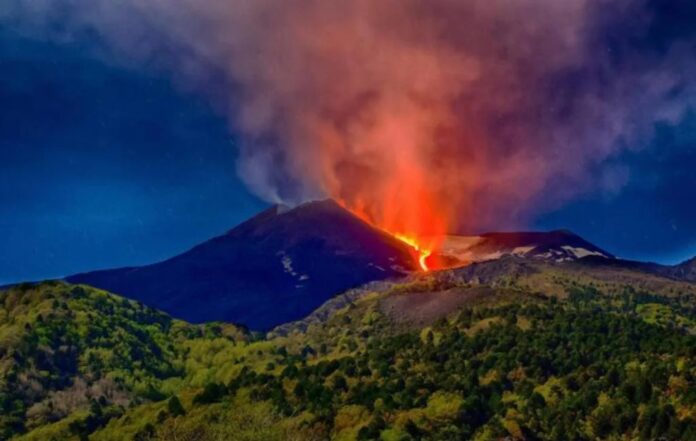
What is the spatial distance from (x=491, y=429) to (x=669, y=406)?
4327 centimetres

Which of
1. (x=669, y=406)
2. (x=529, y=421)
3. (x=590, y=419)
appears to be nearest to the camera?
(x=669, y=406)

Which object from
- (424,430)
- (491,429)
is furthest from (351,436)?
(491,429)

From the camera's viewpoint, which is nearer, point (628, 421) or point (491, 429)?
point (628, 421)

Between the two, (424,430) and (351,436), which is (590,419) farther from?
(351,436)

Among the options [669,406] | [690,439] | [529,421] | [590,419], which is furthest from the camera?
[529,421]

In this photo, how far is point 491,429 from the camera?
643 feet

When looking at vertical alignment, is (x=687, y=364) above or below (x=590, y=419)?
above

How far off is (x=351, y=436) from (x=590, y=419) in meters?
57.9

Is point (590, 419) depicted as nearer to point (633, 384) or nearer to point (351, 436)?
point (633, 384)

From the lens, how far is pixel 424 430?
647 feet

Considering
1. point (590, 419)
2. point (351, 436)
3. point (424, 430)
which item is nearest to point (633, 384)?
point (590, 419)

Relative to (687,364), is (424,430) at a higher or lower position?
lower

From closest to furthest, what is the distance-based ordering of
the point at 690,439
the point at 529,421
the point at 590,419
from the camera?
the point at 690,439, the point at 590,419, the point at 529,421

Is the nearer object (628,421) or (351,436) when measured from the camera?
(628,421)
